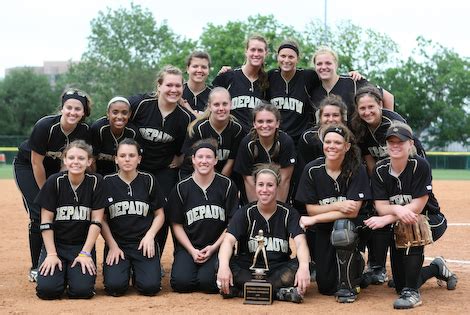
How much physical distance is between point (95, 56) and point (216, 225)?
53.0 meters

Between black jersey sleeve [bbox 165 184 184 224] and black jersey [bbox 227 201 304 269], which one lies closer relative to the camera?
black jersey [bbox 227 201 304 269]

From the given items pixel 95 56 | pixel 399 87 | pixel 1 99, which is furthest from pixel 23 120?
pixel 399 87

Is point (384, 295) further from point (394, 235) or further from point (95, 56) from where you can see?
point (95, 56)

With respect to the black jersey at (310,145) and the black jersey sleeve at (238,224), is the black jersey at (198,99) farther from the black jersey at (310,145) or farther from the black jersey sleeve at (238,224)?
the black jersey sleeve at (238,224)

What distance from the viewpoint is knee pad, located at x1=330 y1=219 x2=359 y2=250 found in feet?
17.0

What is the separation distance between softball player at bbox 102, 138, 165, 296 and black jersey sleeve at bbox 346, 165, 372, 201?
1575mm

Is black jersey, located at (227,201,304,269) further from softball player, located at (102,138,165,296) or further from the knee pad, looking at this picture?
softball player, located at (102,138,165,296)

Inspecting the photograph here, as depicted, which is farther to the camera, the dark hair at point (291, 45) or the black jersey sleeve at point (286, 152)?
the dark hair at point (291, 45)

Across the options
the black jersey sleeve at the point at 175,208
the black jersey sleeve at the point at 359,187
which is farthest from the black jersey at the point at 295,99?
the black jersey sleeve at the point at 175,208

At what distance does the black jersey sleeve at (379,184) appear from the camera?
5398 mm

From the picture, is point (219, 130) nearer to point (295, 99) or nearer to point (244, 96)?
point (244, 96)

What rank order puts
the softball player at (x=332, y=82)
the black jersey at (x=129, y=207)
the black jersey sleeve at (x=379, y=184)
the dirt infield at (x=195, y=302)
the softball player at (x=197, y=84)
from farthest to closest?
the softball player at (x=197, y=84) → the softball player at (x=332, y=82) → the black jersey at (x=129, y=207) → the black jersey sleeve at (x=379, y=184) → the dirt infield at (x=195, y=302)

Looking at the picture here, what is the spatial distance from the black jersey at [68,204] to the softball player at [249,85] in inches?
65.8

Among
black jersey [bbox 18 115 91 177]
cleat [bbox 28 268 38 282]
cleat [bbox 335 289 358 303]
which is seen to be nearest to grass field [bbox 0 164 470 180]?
cleat [bbox 28 268 38 282]
